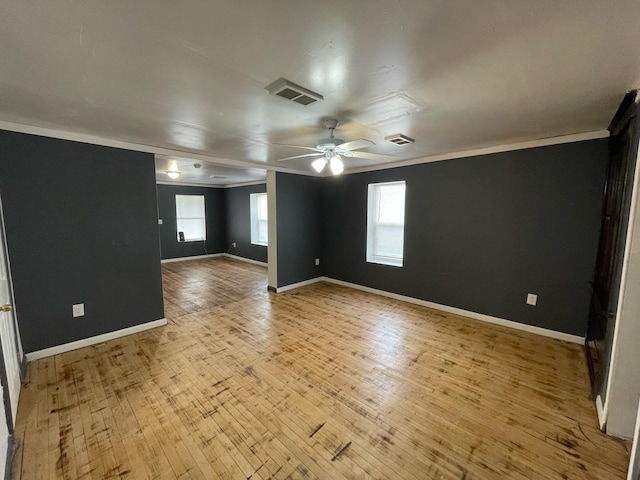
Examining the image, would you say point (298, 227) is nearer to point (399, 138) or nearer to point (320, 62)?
point (399, 138)

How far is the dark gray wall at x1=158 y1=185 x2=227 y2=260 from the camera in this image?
7262mm

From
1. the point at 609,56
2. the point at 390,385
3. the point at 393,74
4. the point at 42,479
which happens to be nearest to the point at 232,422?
the point at 42,479

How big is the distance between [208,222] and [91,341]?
541 centimetres

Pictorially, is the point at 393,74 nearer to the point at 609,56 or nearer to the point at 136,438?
the point at 609,56

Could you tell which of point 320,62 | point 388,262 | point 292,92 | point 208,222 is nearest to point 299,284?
point 388,262

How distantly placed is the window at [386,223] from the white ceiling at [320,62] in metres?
2.06

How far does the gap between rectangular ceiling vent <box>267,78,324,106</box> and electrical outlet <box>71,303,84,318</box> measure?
306 centimetres

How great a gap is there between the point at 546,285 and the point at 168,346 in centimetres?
437

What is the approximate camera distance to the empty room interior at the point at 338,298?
126 cm

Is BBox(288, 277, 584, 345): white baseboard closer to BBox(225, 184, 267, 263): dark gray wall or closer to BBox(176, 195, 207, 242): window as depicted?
BBox(225, 184, 267, 263): dark gray wall

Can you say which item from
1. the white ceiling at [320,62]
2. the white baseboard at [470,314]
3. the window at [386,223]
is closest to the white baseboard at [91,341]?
the white baseboard at [470,314]

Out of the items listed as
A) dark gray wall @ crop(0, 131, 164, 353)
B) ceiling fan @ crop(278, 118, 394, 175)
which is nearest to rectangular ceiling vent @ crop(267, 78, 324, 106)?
ceiling fan @ crop(278, 118, 394, 175)

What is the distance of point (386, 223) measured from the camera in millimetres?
4664

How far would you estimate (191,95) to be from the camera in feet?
5.96
